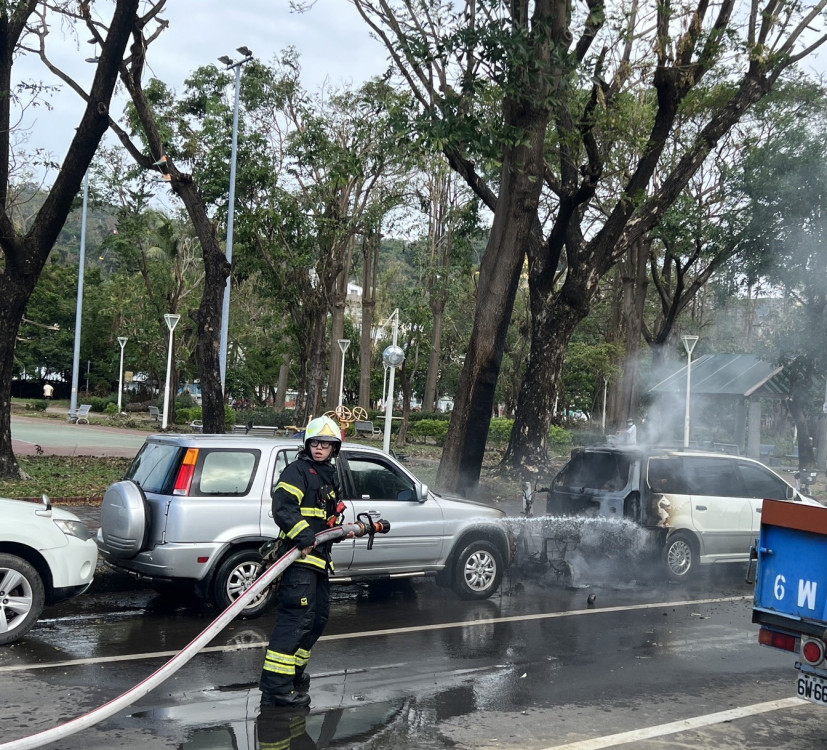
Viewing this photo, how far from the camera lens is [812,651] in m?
5.27

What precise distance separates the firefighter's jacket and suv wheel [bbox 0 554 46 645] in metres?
2.42

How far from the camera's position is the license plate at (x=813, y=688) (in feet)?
17.3

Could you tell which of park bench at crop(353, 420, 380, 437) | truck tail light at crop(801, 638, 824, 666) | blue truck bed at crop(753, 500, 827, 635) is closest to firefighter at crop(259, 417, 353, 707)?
blue truck bed at crop(753, 500, 827, 635)

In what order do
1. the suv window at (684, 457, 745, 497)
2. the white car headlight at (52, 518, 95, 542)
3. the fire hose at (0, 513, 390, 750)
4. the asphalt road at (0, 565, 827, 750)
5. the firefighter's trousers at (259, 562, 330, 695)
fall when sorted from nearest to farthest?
the fire hose at (0, 513, 390, 750)
the asphalt road at (0, 565, 827, 750)
the firefighter's trousers at (259, 562, 330, 695)
the white car headlight at (52, 518, 95, 542)
the suv window at (684, 457, 745, 497)

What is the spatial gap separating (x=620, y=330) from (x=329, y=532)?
3079 centimetres

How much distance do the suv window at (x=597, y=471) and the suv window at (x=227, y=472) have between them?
4.66 meters

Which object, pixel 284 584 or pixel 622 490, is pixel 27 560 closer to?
pixel 284 584

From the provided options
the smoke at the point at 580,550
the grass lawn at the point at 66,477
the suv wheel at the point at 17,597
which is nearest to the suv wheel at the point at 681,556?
the smoke at the point at 580,550

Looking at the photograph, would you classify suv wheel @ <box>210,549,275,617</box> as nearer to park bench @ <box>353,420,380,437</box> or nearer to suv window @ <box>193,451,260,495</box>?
suv window @ <box>193,451,260,495</box>

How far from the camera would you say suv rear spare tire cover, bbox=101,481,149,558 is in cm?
804

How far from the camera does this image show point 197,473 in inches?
328

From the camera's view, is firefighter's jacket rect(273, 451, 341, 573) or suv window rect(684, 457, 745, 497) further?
suv window rect(684, 457, 745, 497)

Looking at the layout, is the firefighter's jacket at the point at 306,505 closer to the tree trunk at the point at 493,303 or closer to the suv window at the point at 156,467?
the suv window at the point at 156,467

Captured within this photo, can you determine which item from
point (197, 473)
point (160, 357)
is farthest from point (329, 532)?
point (160, 357)
